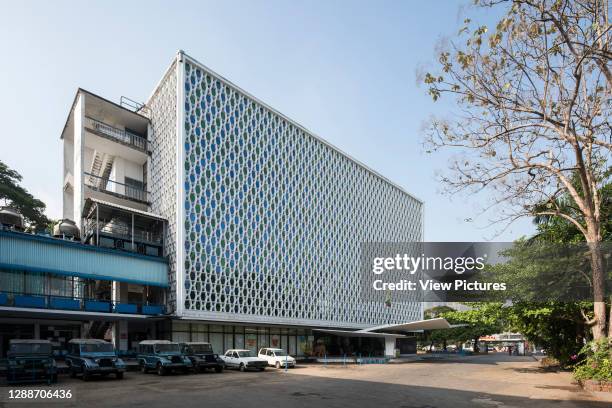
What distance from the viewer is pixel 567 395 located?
19.5 m

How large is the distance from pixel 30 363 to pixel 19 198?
3628 centimetres

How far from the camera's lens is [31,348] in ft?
72.4

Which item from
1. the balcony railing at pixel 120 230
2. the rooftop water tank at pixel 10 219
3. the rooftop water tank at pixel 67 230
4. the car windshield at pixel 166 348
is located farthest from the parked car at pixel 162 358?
the rooftop water tank at pixel 10 219

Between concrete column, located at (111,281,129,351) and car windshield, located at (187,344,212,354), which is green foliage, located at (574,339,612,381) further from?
concrete column, located at (111,281,129,351)

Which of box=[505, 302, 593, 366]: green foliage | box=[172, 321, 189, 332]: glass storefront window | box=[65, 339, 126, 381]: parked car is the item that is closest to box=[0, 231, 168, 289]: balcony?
box=[172, 321, 189, 332]: glass storefront window

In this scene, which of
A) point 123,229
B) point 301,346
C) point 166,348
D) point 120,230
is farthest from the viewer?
point 301,346

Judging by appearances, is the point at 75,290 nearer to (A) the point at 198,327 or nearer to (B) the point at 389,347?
(A) the point at 198,327

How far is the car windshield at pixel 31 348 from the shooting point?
2180cm

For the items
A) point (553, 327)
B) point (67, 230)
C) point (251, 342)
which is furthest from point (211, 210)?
point (553, 327)

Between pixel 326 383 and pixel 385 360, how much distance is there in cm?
2699

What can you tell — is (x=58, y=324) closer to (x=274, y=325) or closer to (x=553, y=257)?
(x=274, y=325)

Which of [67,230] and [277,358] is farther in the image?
[67,230]

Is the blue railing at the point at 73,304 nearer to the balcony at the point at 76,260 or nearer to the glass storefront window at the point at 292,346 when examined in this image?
the balcony at the point at 76,260

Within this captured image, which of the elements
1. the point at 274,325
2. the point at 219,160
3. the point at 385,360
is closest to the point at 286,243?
the point at 274,325
